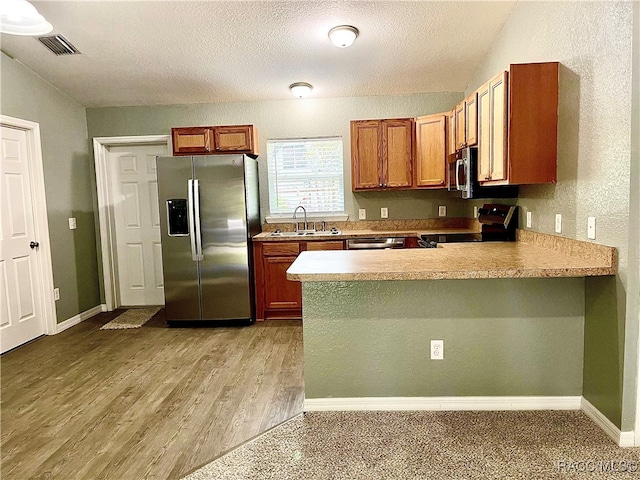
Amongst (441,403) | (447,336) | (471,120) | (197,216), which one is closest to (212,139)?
(197,216)

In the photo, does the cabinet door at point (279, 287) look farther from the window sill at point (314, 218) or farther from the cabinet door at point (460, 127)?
the cabinet door at point (460, 127)

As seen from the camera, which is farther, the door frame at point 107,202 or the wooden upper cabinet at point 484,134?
the door frame at point 107,202

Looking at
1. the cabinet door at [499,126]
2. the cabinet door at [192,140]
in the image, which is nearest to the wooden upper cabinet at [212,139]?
the cabinet door at [192,140]

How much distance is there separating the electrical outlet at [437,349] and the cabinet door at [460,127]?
6.00 ft

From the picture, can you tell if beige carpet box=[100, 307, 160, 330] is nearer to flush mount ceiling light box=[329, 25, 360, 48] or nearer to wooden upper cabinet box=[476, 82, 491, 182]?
flush mount ceiling light box=[329, 25, 360, 48]

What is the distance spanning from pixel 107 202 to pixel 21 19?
2.30m

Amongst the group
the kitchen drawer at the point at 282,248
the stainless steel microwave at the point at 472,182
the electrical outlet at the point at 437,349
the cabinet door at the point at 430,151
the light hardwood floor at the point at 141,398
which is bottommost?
the light hardwood floor at the point at 141,398

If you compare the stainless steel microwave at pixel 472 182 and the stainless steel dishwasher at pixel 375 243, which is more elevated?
the stainless steel microwave at pixel 472 182

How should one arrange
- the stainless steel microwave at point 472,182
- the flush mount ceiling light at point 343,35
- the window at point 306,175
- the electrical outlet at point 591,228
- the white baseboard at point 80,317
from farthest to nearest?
the window at point 306,175 → the white baseboard at point 80,317 → the flush mount ceiling light at point 343,35 → the stainless steel microwave at point 472,182 → the electrical outlet at point 591,228

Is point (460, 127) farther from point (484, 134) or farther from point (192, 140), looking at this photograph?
point (192, 140)

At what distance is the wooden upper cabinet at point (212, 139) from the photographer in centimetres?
445

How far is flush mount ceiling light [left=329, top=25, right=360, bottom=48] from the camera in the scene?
11.0ft

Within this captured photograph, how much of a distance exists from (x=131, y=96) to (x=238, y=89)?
1.24 metres

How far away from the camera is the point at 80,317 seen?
4.60 metres
